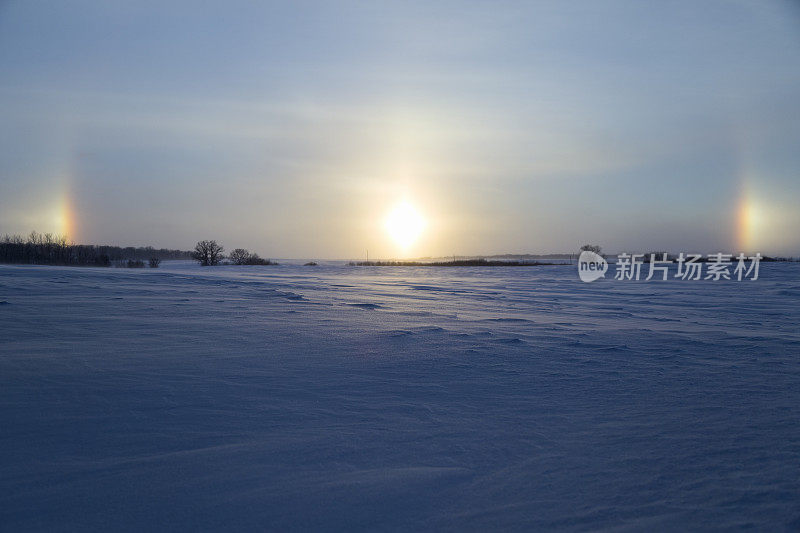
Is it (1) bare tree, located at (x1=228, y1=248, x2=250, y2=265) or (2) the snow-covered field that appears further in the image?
(1) bare tree, located at (x1=228, y1=248, x2=250, y2=265)

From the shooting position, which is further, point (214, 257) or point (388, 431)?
point (214, 257)

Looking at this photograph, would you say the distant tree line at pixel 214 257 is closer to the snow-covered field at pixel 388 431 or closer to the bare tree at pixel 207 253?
the bare tree at pixel 207 253

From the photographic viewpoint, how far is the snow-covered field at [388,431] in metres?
1.74

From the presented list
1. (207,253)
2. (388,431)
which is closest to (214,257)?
(207,253)

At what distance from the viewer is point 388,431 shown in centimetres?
247

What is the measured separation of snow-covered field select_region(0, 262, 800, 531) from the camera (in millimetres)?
1739

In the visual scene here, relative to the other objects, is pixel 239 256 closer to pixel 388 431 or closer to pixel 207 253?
pixel 207 253

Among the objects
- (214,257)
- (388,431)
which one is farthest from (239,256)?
(388,431)

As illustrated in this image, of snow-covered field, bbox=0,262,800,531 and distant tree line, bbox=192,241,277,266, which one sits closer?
snow-covered field, bbox=0,262,800,531

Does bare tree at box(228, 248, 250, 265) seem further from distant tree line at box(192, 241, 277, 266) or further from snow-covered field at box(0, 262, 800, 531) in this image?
snow-covered field at box(0, 262, 800, 531)

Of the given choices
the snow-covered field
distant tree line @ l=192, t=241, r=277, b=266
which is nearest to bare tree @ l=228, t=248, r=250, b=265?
distant tree line @ l=192, t=241, r=277, b=266

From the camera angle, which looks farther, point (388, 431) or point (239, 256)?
point (239, 256)

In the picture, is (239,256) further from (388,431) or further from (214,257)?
(388,431)

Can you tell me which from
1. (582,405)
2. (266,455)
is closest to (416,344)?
(582,405)
